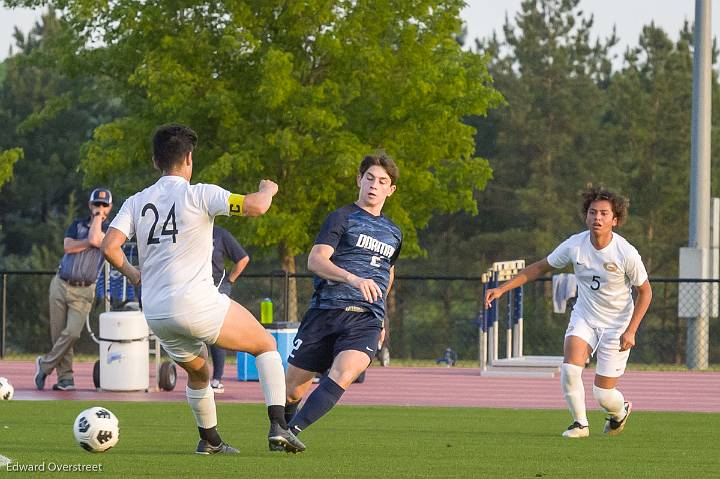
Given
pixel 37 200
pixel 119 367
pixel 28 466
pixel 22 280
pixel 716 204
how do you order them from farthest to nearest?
pixel 37 200, pixel 22 280, pixel 716 204, pixel 119 367, pixel 28 466

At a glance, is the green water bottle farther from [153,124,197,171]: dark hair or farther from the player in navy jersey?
[153,124,197,171]: dark hair

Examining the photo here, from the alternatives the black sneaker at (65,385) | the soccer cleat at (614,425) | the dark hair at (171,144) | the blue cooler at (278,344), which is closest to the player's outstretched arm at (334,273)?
the dark hair at (171,144)

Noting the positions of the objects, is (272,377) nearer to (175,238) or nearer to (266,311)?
(175,238)

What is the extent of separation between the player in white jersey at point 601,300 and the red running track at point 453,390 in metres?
3.80

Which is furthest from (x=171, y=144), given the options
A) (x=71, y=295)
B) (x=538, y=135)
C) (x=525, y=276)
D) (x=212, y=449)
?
(x=538, y=135)

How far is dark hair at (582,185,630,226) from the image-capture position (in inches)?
457

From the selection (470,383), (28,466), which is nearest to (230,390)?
(470,383)

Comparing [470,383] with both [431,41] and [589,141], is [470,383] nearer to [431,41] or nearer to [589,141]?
[431,41]

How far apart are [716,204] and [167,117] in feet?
37.5

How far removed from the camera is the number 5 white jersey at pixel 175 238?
8.57m

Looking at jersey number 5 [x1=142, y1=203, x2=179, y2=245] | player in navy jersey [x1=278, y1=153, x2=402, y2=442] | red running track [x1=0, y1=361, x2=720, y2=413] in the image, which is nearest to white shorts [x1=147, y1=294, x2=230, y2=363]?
jersey number 5 [x1=142, y1=203, x2=179, y2=245]

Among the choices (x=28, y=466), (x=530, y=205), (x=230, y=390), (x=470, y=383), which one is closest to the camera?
(x=28, y=466)

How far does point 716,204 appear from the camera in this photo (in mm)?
27422

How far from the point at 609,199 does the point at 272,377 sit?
3.71m
